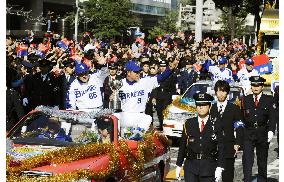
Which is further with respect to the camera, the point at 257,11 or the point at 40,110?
the point at 257,11

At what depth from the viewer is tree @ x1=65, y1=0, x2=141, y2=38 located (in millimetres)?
52188

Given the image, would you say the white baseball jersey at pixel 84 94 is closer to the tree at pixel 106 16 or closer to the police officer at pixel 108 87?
the police officer at pixel 108 87

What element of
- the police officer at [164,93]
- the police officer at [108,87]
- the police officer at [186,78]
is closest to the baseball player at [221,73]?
the police officer at [186,78]

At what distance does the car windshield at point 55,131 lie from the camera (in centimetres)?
890

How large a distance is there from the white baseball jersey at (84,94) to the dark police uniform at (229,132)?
8.95ft

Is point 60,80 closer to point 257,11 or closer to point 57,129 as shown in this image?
point 57,129

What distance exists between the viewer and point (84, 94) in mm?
11672

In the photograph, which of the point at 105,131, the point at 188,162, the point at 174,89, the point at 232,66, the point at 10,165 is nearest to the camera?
the point at 10,165

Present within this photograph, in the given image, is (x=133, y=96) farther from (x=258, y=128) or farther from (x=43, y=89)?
(x=258, y=128)

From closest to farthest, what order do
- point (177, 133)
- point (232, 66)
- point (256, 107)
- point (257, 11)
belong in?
point (256, 107) < point (177, 133) < point (232, 66) < point (257, 11)

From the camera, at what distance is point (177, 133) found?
15.4m

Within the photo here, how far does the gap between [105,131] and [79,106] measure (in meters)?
2.83

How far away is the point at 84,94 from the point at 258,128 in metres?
3.02
